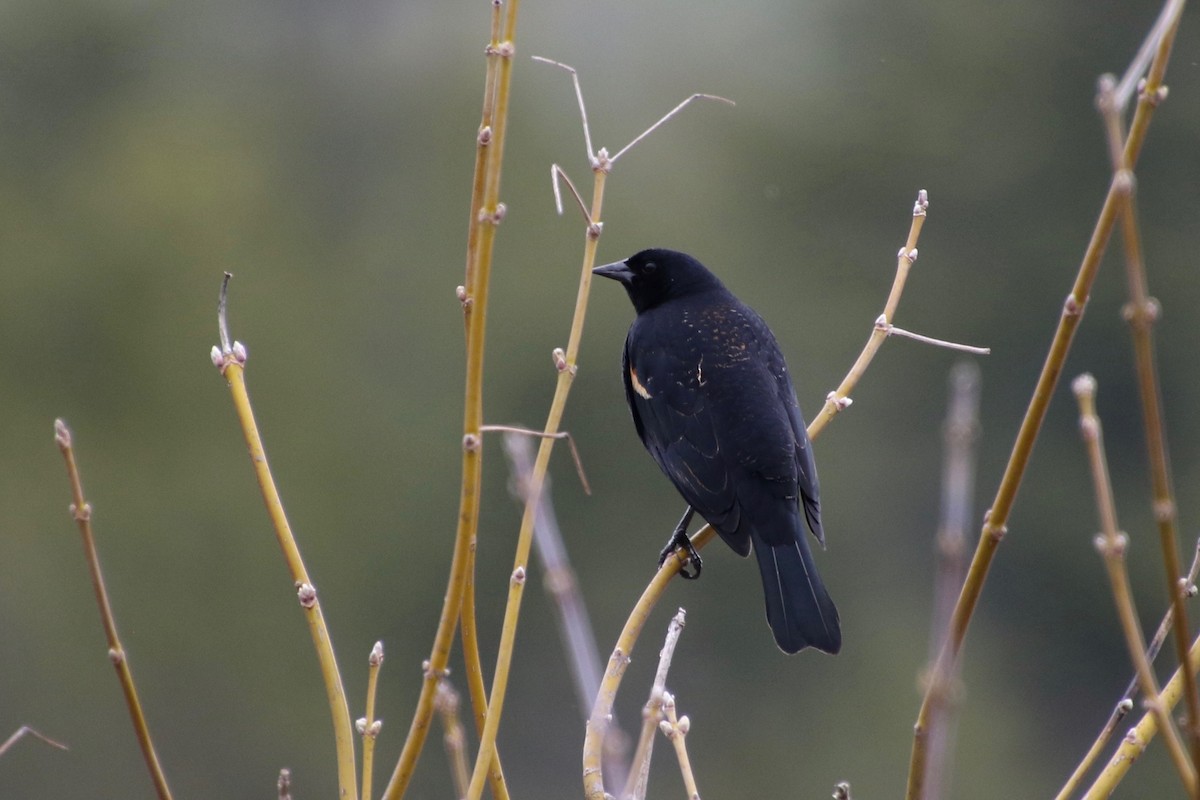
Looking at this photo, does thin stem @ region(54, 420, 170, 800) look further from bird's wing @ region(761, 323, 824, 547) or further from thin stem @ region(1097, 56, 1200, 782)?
bird's wing @ region(761, 323, 824, 547)

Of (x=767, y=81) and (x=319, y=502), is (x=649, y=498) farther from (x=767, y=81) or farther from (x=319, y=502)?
(x=767, y=81)

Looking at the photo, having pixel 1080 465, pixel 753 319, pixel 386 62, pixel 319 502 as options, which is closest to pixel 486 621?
pixel 319 502

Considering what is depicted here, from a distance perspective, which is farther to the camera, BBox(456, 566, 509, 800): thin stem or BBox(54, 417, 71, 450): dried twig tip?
Answer: BBox(456, 566, 509, 800): thin stem

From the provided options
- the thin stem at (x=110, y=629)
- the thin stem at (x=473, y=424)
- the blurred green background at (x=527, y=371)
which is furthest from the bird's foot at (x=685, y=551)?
the blurred green background at (x=527, y=371)

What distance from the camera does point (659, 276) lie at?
459 centimetres

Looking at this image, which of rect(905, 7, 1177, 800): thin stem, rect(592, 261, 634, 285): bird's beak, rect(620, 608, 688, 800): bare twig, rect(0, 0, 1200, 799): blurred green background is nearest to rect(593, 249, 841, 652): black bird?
rect(592, 261, 634, 285): bird's beak

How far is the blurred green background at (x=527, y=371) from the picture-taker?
19.7 metres

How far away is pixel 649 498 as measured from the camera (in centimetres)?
2123

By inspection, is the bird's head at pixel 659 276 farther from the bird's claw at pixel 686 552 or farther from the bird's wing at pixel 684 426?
the bird's claw at pixel 686 552

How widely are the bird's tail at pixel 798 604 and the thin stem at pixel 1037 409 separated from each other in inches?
56.5

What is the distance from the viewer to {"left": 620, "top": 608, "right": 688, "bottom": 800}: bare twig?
4.87 ft

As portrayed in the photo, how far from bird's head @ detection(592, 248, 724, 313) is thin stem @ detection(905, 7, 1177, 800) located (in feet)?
9.80

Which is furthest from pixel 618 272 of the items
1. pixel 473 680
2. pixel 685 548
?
pixel 473 680

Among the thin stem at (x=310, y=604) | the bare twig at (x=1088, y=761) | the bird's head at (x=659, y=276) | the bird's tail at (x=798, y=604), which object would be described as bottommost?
the bird's tail at (x=798, y=604)
